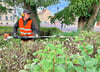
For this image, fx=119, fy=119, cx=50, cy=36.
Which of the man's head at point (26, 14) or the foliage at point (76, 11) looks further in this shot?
the foliage at point (76, 11)

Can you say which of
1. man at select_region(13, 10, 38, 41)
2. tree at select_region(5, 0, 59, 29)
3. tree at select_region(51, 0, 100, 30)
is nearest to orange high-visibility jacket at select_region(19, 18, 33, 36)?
man at select_region(13, 10, 38, 41)

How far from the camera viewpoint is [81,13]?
872 centimetres

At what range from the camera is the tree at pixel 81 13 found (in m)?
8.15

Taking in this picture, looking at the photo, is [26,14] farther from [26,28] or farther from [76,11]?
[76,11]

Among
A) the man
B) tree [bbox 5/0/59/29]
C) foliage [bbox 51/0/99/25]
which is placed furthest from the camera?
tree [bbox 5/0/59/29]

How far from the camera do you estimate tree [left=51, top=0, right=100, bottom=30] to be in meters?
8.15

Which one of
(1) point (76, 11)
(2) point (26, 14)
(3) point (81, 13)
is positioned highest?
(1) point (76, 11)

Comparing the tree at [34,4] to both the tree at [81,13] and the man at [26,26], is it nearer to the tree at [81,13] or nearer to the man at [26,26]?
the tree at [81,13]

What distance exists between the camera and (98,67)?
37.3 inches

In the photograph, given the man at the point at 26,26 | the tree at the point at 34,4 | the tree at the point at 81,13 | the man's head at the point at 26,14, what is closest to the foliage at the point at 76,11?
the tree at the point at 81,13

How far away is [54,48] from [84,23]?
981 centimetres

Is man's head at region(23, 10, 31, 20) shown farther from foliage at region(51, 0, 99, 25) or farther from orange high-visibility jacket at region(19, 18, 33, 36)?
foliage at region(51, 0, 99, 25)

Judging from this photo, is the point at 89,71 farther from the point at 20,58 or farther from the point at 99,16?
the point at 99,16

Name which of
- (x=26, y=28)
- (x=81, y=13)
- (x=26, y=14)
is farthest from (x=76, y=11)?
(x=26, y=14)
